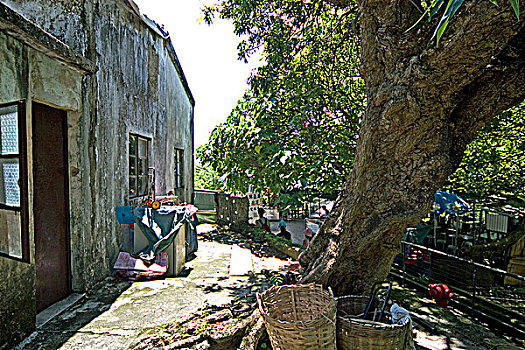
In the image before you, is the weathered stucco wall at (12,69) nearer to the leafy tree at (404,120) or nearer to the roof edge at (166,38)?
the roof edge at (166,38)

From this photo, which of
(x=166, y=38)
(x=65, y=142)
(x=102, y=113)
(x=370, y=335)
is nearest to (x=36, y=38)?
(x=65, y=142)

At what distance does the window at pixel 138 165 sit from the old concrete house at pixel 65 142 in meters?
0.02

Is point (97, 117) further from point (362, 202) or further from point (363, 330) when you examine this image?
point (363, 330)

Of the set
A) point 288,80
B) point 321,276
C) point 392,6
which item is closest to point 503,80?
point 392,6

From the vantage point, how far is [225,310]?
429 centimetres

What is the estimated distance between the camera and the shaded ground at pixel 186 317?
12.0 ft

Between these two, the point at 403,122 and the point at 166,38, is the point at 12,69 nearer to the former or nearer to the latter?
the point at 403,122

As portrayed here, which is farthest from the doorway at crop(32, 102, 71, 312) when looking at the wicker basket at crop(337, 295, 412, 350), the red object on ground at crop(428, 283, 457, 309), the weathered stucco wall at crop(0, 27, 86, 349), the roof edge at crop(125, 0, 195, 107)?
the red object on ground at crop(428, 283, 457, 309)

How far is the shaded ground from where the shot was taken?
3.65 m

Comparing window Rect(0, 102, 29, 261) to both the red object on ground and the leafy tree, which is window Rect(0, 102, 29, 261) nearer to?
the leafy tree

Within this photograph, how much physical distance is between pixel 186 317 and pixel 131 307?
3.13 feet

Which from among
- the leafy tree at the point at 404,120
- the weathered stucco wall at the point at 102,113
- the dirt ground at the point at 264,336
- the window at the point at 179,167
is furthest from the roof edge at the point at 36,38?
the window at the point at 179,167

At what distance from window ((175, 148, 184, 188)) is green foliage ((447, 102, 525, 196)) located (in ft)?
25.8

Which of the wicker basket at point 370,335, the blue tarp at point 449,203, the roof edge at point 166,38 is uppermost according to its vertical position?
the roof edge at point 166,38
